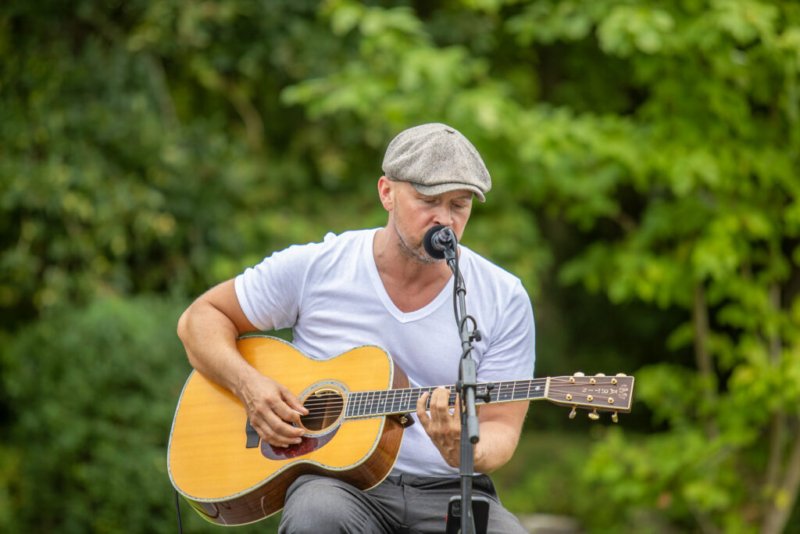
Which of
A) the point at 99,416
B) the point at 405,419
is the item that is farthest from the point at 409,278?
the point at 99,416

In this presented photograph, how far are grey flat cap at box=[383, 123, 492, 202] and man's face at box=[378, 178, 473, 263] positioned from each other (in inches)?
1.2

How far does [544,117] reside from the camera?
5.60 meters

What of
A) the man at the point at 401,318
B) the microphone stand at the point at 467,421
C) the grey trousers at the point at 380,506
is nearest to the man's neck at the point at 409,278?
the man at the point at 401,318

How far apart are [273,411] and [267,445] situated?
113mm

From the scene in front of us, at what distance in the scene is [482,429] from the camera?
3.12 m

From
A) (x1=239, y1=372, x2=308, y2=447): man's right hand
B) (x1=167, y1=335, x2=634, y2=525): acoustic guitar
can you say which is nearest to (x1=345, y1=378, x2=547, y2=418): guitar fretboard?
(x1=167, y1=335, x2=634, y2=525): acoustic guitar

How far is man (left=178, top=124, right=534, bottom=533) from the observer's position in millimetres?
3123

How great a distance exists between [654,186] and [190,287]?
3057mm

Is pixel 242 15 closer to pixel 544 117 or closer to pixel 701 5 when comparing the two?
pixel 544 117

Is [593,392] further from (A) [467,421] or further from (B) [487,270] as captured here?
(B) [487,270]

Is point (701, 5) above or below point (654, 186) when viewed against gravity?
above

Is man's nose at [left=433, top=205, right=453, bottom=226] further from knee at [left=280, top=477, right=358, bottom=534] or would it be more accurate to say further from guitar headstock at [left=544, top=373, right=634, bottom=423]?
knee at [left=280, top=477, right=358, bottom=534]

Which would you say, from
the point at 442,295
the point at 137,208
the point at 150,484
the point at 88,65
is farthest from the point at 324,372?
the point at 88,65

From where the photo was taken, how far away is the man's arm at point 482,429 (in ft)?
9.22
